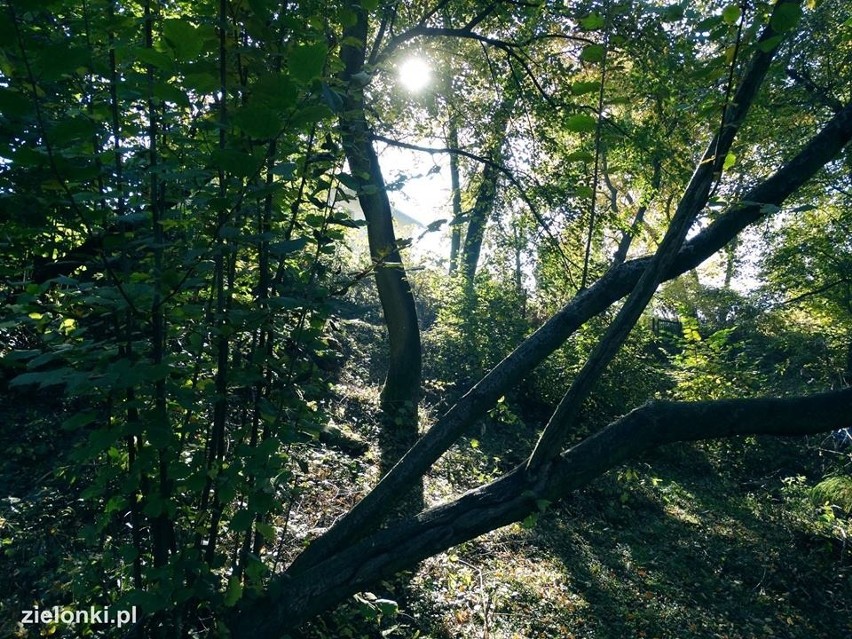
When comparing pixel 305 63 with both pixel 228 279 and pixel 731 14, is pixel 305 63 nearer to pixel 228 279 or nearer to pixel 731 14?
pixel 228 279

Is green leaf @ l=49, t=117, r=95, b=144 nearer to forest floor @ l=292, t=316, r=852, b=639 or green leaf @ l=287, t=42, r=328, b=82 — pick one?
green leaf @ l=287, t=42, r=328, b=82

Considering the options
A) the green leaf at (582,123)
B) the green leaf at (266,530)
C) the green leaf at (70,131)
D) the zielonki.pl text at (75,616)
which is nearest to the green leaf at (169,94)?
the green leaf at (70,131)

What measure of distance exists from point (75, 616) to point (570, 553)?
3.65m

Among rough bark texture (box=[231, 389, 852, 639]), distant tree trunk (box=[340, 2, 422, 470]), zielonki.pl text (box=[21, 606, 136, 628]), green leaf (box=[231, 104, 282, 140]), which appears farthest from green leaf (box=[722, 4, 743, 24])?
distant tree trunk (box=[340, 2, 422, 470])

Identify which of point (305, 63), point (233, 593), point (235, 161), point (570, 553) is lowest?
point (570, 553)

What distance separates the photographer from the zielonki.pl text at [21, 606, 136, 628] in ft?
5.79

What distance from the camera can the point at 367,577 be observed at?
2.04 meters

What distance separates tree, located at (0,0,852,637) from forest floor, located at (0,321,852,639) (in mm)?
328

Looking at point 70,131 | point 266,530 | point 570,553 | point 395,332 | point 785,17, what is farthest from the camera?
point 395,332

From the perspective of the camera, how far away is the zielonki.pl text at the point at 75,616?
1.77 m

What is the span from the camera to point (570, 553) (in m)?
4.39

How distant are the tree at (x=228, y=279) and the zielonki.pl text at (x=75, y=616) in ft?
0.30

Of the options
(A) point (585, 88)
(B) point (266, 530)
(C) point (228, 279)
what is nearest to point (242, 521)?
(B) point (266, 530)

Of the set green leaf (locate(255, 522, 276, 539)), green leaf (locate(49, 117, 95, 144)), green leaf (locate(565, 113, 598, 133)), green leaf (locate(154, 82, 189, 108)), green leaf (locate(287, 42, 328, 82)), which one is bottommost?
green leaf (locate(255, 522, 276, 539))
